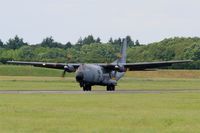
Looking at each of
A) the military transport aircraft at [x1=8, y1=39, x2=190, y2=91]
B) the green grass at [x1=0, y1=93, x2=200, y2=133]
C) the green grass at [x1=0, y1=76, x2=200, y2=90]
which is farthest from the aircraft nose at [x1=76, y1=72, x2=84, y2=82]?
the green grass at [x1=0, y1=93, x2=200, y2=133]

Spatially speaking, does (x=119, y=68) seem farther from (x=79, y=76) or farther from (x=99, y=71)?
(x=79, y=76)

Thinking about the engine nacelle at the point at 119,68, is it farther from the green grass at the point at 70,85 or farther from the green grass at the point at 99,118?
the green grass at the point at 99,118

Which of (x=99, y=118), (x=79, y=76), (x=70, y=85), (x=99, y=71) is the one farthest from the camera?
(x=70, y=85)

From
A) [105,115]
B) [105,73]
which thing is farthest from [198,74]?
[105,115]

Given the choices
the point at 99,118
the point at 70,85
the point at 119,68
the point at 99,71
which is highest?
the point at 119,68

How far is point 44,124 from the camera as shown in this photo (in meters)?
29.1

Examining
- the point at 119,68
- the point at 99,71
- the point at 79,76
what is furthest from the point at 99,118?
the point at 119,68

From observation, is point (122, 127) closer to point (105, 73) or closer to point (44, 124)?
point (44, 124)

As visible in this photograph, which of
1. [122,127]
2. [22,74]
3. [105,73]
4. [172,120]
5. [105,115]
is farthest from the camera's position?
[22,74]

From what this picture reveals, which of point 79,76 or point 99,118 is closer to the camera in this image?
point 99,118

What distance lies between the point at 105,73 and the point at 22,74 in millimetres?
64857

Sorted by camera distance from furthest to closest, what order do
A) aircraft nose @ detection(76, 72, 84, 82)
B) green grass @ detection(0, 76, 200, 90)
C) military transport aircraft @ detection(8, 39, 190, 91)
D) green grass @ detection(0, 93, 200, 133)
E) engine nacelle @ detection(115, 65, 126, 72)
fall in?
green grass @ detection(0, 76, 200, 90) < engine nacelle @ detection(115, 65, 126, 72) < military transport aircraft @ detection(8, 39, 190, 91) < aircraft nose @ detection(76, 72, 84, 82) < green grass @ detection(0, 93, 200, 133)

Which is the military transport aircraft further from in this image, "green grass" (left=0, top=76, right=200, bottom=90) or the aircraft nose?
"green grass" (left=0, top=76, right=200, bottom=90)

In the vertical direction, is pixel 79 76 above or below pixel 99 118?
above
